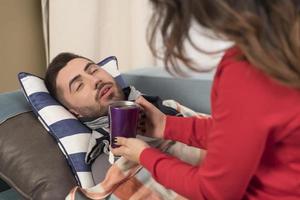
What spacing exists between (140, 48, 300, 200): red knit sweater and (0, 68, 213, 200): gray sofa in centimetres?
55

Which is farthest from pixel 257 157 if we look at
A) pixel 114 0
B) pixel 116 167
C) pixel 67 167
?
pixel 114 0

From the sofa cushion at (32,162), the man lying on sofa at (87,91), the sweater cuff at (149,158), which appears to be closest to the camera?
the sweater cuff at (149,158)

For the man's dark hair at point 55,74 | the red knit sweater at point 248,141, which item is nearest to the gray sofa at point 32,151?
the man's dark hair at point 55,74

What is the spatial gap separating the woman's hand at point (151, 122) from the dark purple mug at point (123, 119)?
0.39ft

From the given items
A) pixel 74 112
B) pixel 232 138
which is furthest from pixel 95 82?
pixel 232 138

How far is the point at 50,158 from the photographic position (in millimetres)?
1421

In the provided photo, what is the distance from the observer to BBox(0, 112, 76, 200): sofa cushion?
134 centimetres

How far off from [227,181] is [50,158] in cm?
75

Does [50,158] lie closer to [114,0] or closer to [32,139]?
[32,139]

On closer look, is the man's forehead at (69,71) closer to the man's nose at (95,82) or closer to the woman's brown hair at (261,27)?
the man's nose at (95,82)

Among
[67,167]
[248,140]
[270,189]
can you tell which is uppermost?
[248,140]

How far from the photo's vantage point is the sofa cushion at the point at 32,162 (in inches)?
52.7

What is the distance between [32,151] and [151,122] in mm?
A: 423

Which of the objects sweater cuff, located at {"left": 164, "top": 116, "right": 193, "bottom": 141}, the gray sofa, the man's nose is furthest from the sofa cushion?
sweater cuff, located at {"left": 164, "top": 116, "right": 193, "bottom": 141}
